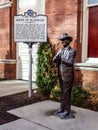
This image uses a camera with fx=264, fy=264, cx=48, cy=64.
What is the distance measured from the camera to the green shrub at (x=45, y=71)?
8320mm

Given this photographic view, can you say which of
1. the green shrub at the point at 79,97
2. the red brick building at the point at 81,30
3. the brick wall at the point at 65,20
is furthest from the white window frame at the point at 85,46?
the green shrub at the point at 79,97

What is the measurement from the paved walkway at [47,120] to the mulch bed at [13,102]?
0.21 meters

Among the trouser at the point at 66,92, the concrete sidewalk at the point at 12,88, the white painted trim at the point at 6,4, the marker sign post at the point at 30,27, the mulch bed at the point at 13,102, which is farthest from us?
the white painted trim at the point at 6,4

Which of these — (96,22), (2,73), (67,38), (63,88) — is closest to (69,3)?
(96,22)

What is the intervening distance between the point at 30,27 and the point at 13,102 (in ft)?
7.53

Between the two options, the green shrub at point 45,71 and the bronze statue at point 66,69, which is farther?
the green shrub at point 45,71

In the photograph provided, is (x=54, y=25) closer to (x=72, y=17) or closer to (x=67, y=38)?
(x=72, y=17)

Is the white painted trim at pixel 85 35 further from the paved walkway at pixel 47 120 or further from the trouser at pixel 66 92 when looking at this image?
the trouser at pixel 66 92

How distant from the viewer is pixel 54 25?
9.14 meters

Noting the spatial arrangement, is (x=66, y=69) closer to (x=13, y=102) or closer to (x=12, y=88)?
(x=13, y=102)

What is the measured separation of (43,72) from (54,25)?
179 cm

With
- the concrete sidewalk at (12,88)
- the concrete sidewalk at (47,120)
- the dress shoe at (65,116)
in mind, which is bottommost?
the concrete sidewalk at (47,120)

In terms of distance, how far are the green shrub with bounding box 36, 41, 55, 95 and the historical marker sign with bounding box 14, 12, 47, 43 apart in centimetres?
62

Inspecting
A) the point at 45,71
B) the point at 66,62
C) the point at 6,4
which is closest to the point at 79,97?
the point at 66,62
